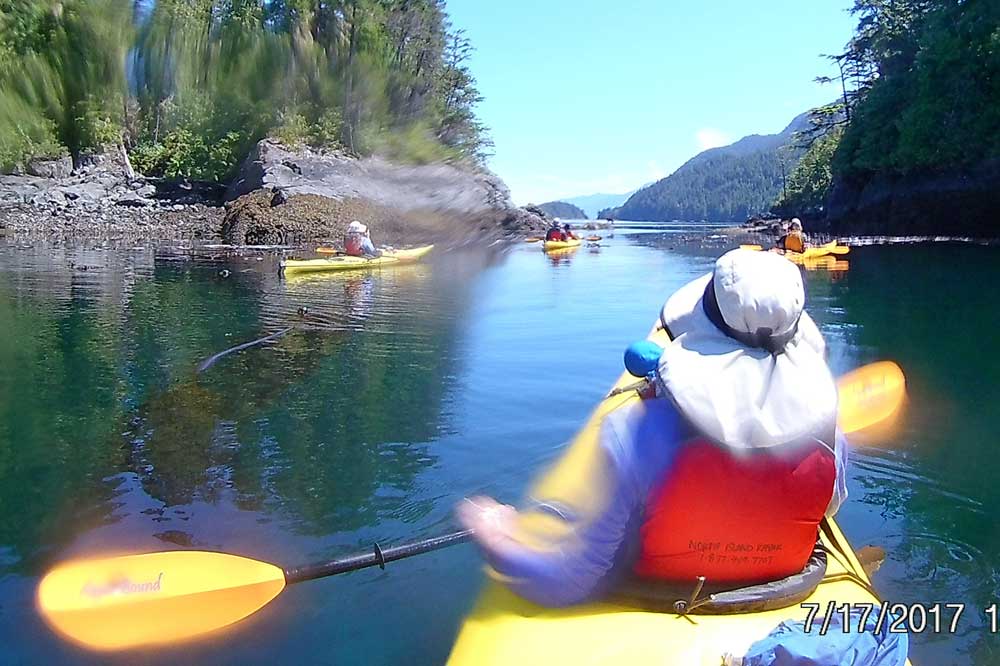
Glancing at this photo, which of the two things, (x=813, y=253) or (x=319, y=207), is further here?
(x=319, y=207)

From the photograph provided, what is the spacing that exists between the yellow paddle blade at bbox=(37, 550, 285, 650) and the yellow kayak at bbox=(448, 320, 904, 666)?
1.37 metres

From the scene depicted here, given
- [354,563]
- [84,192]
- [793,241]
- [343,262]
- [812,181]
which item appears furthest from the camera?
[812,181]

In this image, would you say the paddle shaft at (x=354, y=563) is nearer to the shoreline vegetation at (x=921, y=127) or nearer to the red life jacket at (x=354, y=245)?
the red life jacket at (x=354, y=245)

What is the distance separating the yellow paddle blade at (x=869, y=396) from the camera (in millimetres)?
6426

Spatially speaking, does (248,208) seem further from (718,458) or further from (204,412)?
(718,458)

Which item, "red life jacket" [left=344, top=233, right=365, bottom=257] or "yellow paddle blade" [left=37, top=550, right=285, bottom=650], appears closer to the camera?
"yellow paddle blade" [left=37, top=550, right=285, bottom=650]

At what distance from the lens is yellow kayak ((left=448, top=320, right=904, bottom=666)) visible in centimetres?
275

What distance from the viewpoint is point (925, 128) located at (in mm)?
33344

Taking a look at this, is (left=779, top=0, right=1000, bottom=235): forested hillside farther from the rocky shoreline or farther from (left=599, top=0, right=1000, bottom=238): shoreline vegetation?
the rocky shoreline

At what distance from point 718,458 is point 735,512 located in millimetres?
245

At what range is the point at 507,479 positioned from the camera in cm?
612

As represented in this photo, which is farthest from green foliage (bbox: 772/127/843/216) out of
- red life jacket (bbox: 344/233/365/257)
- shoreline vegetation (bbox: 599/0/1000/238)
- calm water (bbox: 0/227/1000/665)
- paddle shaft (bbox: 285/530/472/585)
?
paddle shaft (bbox: 285/530/472/585)

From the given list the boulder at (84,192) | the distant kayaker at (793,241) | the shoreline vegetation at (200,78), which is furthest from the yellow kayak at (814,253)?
the boulder at (84,192)

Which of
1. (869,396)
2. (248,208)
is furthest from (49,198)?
(869,396)
